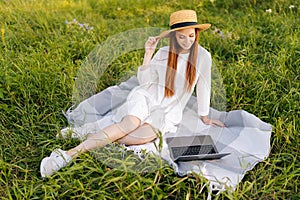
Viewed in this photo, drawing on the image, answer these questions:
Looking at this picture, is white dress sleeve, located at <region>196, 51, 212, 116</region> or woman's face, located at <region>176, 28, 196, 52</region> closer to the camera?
woman's face, located at <region>176, 28, 196, 52</region>

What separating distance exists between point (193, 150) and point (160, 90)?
40cm

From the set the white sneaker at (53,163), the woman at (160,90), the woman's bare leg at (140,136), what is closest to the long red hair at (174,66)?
the woman at (160,90)

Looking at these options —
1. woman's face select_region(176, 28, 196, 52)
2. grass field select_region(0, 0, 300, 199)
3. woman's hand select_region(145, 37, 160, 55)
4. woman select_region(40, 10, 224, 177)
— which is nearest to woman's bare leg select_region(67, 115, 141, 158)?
woman select_region(40, 10, 224, 177)

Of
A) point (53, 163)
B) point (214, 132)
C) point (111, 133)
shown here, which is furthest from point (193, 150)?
point (53, 163)

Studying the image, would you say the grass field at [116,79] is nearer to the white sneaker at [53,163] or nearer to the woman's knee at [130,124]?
the white sneaker at [53,163]

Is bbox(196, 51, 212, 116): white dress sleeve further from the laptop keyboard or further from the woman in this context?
the laptop keyboard

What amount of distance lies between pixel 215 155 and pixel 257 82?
906 mm

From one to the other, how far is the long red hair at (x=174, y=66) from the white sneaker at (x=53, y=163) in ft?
2.25

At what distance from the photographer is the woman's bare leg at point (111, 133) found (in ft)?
7.61

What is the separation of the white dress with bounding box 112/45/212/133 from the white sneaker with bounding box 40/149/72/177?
40 cm

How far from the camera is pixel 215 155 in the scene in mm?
2312

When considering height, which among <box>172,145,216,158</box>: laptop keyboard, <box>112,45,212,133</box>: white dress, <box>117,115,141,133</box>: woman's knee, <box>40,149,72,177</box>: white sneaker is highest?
<box>112,45,212,133</box>: white dress

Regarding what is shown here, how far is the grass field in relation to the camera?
2.11m

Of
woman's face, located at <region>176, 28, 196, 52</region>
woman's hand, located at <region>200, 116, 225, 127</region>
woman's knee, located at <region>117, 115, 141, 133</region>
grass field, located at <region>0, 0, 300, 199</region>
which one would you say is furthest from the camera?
woman's hand, located at <region>200, 116, 225, 127</region>
